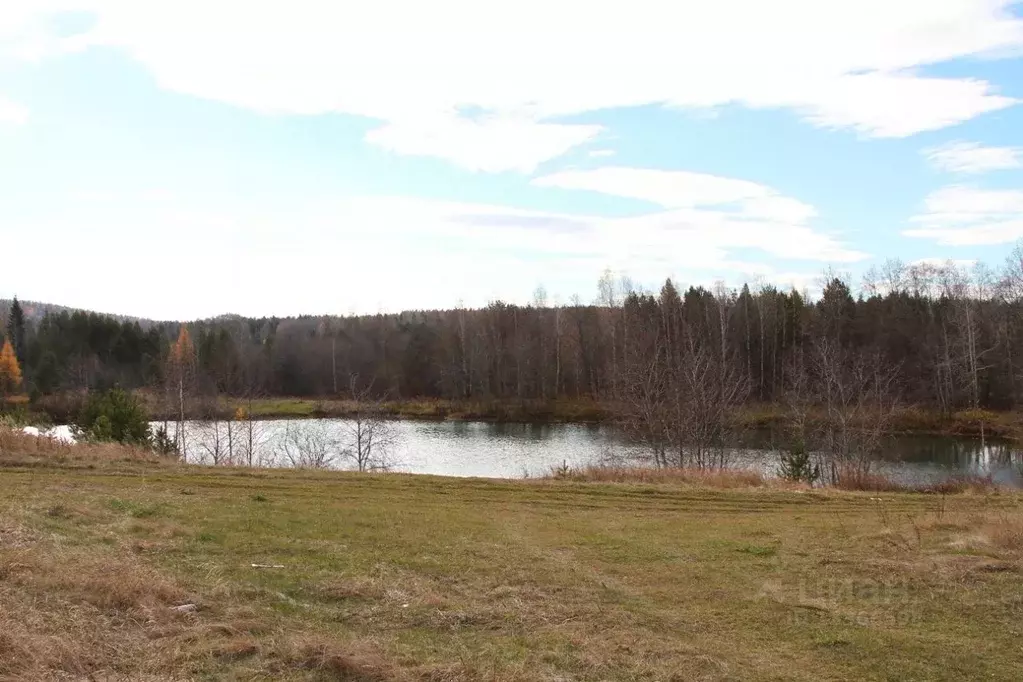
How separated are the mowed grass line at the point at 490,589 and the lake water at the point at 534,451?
1588 centimetres

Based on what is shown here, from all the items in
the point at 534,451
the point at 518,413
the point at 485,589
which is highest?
the point at 485,589

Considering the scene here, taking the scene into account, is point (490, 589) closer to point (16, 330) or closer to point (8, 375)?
point (8, 375)

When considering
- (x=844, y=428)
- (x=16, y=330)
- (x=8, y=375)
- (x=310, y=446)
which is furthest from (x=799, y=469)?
(x=16, y=330)

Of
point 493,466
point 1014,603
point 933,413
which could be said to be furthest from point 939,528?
point 933,413

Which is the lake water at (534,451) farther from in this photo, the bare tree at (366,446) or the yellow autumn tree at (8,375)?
the yellow autumn tree at (8,375)

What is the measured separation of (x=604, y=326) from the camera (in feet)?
235

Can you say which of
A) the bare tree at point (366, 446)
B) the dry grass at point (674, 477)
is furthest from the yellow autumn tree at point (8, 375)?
the dry grass at point (674, 477)

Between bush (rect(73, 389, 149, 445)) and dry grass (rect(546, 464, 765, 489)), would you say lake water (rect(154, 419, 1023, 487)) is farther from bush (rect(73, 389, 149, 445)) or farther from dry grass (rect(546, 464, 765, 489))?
dry grass (rect(546, 464, 765, 489))

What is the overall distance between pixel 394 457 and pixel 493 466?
5.60 m

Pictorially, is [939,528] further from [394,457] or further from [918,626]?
[394,457]

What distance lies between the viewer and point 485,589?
809 cm

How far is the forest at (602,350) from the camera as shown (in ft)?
172

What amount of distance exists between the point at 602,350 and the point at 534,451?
1227 inches

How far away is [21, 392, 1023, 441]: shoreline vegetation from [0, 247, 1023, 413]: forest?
5.00 ft
